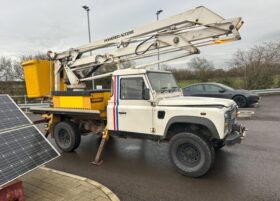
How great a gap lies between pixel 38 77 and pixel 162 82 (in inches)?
156

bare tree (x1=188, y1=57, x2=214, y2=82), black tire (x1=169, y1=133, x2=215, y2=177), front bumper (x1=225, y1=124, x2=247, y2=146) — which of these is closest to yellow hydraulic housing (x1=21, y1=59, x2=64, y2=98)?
black tire (x1=169, y1=133, x2=215, y2=177)

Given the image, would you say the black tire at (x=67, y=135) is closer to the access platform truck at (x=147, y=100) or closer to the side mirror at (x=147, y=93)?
the access platform truck at (x=147, y=100)

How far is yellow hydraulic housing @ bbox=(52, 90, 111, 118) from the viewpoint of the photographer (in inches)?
228

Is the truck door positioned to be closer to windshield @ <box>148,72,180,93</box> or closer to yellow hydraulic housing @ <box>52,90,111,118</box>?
windshield @ <box>148,72,180,93</box>

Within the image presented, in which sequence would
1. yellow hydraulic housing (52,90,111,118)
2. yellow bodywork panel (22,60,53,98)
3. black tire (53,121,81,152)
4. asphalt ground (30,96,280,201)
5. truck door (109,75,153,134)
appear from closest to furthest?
asphalt ground (30,96,280,201) < truck door (109,75,153,134) < yellow hydraulic housing (52,90,111,118) < black tire (53,121,81,152) < yellow bodywork panel (22,60,53,98)

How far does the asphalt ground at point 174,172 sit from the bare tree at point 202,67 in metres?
15.4

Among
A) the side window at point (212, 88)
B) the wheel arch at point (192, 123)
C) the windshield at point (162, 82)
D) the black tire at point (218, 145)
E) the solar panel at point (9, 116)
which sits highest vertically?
the windshield at point (162, 82)

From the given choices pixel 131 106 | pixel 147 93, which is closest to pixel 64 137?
pixel 131 106

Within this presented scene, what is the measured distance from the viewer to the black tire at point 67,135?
6311mm

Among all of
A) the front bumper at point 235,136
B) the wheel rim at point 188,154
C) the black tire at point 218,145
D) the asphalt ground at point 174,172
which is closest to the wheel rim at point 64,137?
the asphalt ground at point 174,172

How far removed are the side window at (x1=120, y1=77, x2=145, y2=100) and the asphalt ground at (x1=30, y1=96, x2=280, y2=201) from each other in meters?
1.63

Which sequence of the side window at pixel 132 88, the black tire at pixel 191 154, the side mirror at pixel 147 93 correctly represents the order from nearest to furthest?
the black tire at pixel 191 154 < the side mirror at pixel 147 93 < the side window at pixel 132 88

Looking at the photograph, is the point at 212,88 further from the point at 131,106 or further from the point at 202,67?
the point at 202,67

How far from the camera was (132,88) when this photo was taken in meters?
5.31
